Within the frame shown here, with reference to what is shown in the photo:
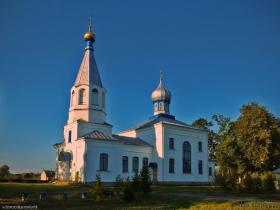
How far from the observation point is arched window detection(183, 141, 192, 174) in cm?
3738

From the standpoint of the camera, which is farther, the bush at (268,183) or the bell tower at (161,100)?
the bell tower at (161,100)

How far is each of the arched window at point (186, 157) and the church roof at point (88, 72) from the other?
41.7ft

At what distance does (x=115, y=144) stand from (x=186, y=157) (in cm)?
1057

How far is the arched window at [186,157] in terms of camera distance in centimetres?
3738

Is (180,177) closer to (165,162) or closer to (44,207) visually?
(165,162)

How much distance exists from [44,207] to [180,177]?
25434mm

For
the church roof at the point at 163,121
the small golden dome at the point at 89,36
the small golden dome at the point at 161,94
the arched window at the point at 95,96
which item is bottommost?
the church roof at the point at 163,121

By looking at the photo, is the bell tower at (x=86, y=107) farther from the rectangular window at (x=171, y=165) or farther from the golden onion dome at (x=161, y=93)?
the golden onion dome at (x=161, y=93)

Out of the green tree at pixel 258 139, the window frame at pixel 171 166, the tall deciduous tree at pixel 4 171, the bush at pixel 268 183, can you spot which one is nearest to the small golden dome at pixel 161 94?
the window frame at pixel 171 166

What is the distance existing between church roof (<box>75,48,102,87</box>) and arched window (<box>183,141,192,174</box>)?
500 inches

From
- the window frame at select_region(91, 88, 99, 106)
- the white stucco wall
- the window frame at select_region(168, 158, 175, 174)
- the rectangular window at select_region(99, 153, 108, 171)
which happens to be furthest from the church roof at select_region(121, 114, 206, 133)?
the rectangular window at select_region(99, 153, 108, 171)

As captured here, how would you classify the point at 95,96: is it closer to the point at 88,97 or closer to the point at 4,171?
the point at 88,97

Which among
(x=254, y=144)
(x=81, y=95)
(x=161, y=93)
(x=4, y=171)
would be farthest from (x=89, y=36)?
(x=254, y=144)

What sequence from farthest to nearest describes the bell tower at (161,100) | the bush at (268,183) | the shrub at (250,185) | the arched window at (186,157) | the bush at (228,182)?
the bell tower at (161,100), the arched window at (186,157), the bush at (268,183), the bush at (228,182), the shrub at (250,185)
